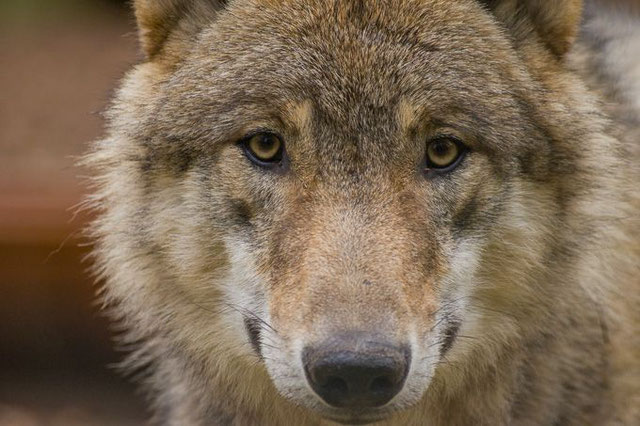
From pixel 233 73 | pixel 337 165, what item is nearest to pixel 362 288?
pixel 337 165

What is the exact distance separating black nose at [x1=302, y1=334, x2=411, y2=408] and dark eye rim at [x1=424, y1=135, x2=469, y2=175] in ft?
2.36

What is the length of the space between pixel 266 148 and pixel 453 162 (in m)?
0.64

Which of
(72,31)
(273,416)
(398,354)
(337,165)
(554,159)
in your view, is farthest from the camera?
(72,31)

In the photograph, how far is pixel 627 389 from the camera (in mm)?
4219

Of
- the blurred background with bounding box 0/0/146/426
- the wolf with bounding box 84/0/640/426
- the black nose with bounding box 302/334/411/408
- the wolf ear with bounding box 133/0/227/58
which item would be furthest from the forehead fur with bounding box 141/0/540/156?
the blurred background with bounding box 0/0/146/426

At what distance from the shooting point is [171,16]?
13.5 feet

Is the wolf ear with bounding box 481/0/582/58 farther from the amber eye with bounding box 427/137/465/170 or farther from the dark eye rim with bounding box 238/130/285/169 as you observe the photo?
the dark eye rim with bounding box 238/130/285/169

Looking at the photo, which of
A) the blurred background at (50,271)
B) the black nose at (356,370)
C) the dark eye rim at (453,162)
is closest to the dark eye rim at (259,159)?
the dark eye rim at (453,162)

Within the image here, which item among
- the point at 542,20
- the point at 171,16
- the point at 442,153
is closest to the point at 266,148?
the point at 442,153

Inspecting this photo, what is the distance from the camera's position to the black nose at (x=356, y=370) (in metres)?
3.18

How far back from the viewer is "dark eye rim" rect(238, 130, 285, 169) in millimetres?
3715

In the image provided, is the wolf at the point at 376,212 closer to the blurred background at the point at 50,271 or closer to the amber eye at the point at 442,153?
the amber eye at the point at 442,153

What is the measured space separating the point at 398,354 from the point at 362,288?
23 centimetres

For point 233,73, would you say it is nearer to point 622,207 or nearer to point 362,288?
point 362,288
